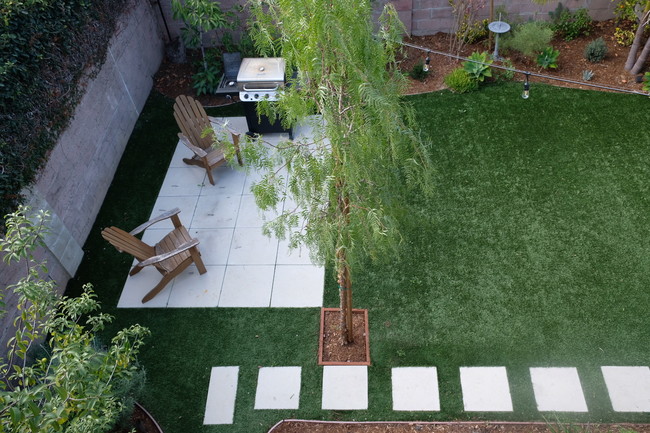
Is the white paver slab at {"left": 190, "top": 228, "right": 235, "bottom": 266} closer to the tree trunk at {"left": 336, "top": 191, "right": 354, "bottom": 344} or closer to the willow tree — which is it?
the tree trunk at {"left": 336, "top": 191, "right": 354, "bottom": 344}

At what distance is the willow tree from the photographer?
298 cm

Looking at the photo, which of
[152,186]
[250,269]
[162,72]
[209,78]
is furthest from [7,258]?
[162,72]

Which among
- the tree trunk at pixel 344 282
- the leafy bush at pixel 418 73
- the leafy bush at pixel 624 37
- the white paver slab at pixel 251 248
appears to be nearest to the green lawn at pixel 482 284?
the tree trunk at pixel 344 282

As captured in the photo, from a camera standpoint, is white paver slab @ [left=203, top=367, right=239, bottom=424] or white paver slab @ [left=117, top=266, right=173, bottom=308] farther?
white paver slab @ [left=117, top=266, right=173, bottom=308]

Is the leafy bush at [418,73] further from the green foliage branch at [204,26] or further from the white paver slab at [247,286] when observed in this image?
the white paver slab at [247,286]

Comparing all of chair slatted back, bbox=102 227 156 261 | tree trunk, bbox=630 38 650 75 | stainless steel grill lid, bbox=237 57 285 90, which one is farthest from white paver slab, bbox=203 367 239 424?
tree trunk, bbox=630 38 650 75

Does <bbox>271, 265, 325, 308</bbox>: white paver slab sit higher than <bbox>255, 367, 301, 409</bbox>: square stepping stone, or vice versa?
<bbox>271, 265, 325, 308</bbox>: white paver slab

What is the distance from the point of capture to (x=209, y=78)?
8484 millimetres

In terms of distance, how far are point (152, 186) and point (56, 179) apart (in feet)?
4.56

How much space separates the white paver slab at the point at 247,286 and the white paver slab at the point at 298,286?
9 centimetres

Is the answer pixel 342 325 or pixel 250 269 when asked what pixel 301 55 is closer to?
pixel 342 325

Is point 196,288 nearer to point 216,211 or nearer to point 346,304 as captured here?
point 216,211

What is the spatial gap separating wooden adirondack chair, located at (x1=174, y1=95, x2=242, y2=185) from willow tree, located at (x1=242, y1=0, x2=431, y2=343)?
3434 mm

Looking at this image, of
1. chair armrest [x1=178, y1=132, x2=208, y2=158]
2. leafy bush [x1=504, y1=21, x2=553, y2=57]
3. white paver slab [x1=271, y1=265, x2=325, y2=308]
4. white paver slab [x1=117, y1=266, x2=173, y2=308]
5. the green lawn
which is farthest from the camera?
leafy bush [x1=504, y1=21, x2=553, y2=57]
